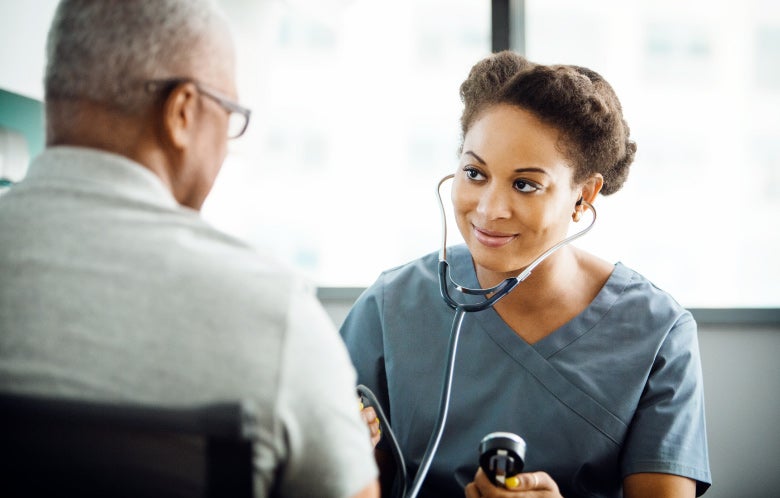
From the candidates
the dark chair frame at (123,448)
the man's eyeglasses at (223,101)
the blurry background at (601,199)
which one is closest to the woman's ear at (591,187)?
the blurry background at (601,199)

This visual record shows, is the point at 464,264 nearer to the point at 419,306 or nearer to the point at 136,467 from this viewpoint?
the point at 419,306

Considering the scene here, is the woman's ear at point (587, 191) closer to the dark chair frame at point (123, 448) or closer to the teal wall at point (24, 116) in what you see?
the dark chair frame at point (123, 448)

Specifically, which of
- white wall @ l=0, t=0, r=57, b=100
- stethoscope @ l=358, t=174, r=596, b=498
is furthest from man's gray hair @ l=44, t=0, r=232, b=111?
white wall @ l=0, t=0, r=57, b=100

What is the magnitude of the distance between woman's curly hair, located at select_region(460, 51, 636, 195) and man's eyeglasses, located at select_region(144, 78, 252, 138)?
60cm

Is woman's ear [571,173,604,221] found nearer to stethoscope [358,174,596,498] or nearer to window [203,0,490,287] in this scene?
stethoscope [358,174,596,498]

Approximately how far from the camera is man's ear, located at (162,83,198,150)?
67 centimetres

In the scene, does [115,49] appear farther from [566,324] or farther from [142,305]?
[566,324]

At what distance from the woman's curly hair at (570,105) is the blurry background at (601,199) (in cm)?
47

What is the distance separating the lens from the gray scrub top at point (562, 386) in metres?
1.10

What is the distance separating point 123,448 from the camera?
0.46 metres

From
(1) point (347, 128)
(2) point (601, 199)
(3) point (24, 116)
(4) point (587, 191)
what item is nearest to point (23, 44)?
(3) point (24, 116)

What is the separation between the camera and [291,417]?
1.76 ft

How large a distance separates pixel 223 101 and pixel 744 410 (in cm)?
176

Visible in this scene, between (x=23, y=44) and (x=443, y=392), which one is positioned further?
(x=23, y=44)
